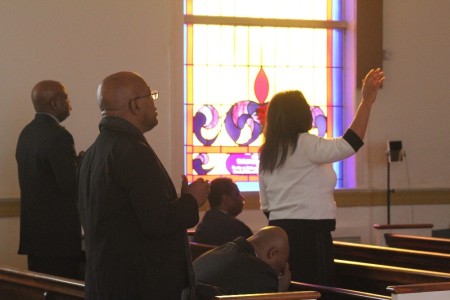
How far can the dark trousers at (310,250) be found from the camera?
447 centimetres

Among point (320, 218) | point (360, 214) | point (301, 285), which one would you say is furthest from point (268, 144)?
point (360, 214)

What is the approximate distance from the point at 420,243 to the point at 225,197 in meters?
1.42

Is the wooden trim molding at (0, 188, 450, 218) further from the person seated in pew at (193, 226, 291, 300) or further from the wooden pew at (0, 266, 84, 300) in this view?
the person seated in pew at (193, 226, 291, 300)

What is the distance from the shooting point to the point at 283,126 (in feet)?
14.9

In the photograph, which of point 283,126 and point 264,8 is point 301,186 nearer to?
point 283,126

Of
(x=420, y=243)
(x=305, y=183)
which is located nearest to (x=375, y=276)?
(x=305, y=183)

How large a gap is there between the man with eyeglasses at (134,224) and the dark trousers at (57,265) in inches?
83.3

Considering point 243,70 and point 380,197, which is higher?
point 243,70

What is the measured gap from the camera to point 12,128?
774 cm

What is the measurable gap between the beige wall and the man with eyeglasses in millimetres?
4879

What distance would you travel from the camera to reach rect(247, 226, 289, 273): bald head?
12.8ft

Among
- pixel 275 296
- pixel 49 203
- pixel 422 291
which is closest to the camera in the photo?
pixel 275 296

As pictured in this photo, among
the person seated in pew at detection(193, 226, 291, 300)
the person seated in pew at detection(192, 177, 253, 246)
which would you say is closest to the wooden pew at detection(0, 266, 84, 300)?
the person seated in pew at detection(193, 226, 291, 300)

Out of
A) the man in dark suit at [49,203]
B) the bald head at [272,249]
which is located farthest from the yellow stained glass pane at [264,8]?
the bald head at [272,249]
